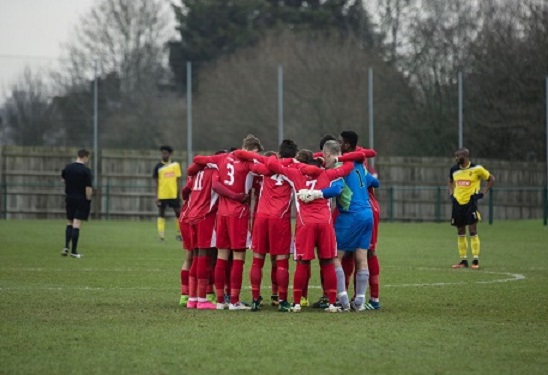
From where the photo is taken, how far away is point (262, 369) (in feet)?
30.4

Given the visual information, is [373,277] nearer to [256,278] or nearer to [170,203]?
[256,278]

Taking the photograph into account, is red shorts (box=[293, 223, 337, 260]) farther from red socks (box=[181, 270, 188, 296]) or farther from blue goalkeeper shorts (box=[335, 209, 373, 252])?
red socks (box=[181, 270, 188, 296])

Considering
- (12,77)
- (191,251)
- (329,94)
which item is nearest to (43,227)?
(12,77)

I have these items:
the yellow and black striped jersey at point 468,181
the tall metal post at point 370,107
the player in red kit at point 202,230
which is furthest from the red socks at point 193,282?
the tall metal post at point 370,107

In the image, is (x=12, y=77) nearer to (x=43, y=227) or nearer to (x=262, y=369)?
(x=43, y=227)

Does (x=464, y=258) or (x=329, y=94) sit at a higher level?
(x=329, y=94)

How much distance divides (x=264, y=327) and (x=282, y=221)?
1.91m

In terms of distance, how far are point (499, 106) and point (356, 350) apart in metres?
36.7

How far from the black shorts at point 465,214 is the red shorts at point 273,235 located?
822cm

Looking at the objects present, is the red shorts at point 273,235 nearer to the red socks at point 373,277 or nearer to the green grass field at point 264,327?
the green grass field at point 264,327

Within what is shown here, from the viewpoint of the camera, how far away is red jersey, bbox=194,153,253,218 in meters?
13.8

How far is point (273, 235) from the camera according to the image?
44.4 ft

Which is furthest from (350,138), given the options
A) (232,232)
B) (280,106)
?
(280,106)

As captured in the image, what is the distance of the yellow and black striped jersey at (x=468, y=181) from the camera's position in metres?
21.4
